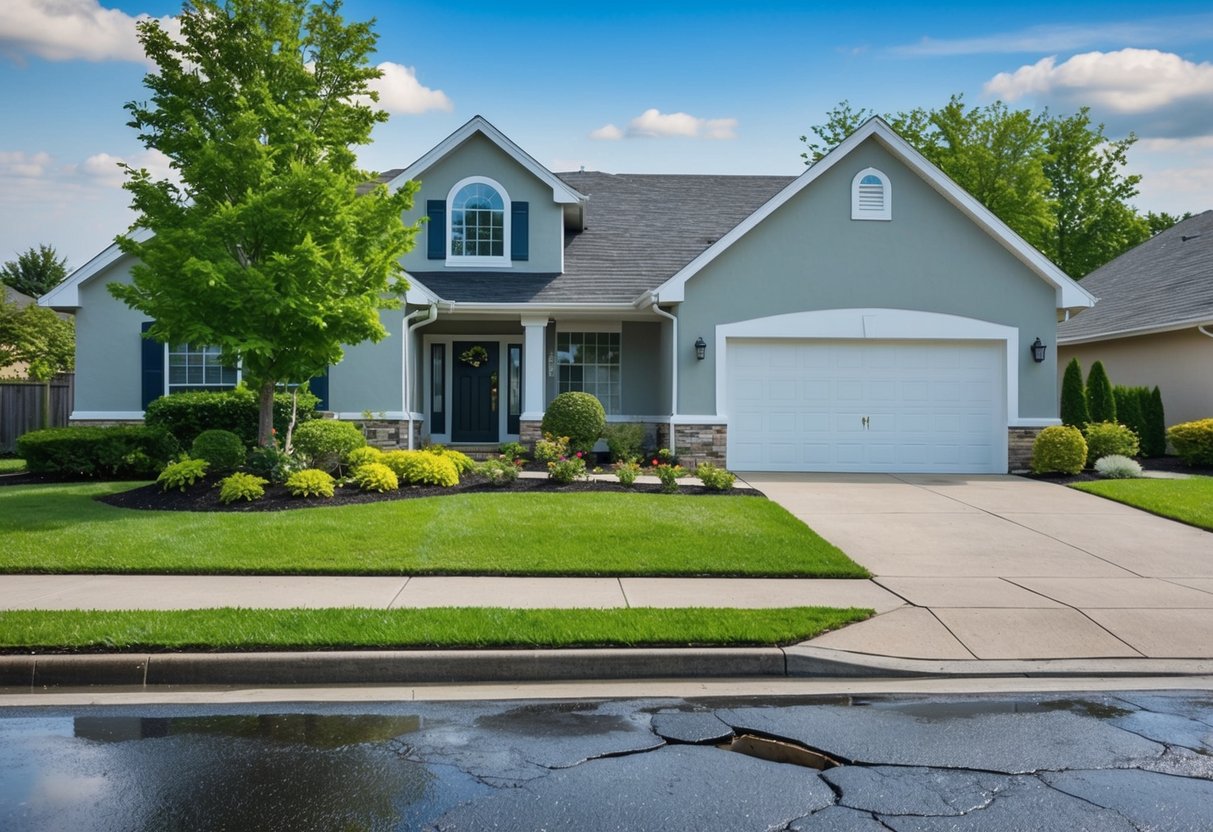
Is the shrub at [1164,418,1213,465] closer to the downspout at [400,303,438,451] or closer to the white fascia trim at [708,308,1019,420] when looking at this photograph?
the white fascia trim at [708,308,1019,420]

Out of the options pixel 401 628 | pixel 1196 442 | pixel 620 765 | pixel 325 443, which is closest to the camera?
pixel 620 765

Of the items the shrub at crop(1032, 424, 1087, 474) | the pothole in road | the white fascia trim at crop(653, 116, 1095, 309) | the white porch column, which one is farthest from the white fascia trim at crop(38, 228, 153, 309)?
the shrub at crop(1032, 424, 1087, 474)

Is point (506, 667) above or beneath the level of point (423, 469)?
beneath

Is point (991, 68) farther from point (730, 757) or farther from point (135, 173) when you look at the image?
point (730, 757)

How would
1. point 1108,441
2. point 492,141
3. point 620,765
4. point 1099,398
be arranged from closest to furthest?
point 620,765 < point 1108,441 < point 492,141 < point 1099,398

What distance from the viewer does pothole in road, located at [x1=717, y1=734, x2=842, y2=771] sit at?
465 centimetres

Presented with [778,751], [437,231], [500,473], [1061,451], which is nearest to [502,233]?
[437,231]

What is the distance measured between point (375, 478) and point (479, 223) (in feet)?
27.9

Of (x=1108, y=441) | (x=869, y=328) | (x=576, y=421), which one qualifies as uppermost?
(x=869, y=328)

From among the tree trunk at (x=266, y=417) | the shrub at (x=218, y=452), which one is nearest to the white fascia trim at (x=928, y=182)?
the tree trunk at (x=266, y=417)

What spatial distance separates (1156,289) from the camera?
2327 cm

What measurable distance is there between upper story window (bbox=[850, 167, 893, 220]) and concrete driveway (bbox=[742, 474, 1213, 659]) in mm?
5033

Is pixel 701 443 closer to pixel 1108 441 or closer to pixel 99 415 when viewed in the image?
pixel 1108 441

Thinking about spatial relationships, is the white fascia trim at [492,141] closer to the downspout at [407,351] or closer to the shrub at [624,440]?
the downspout at [407,351]
